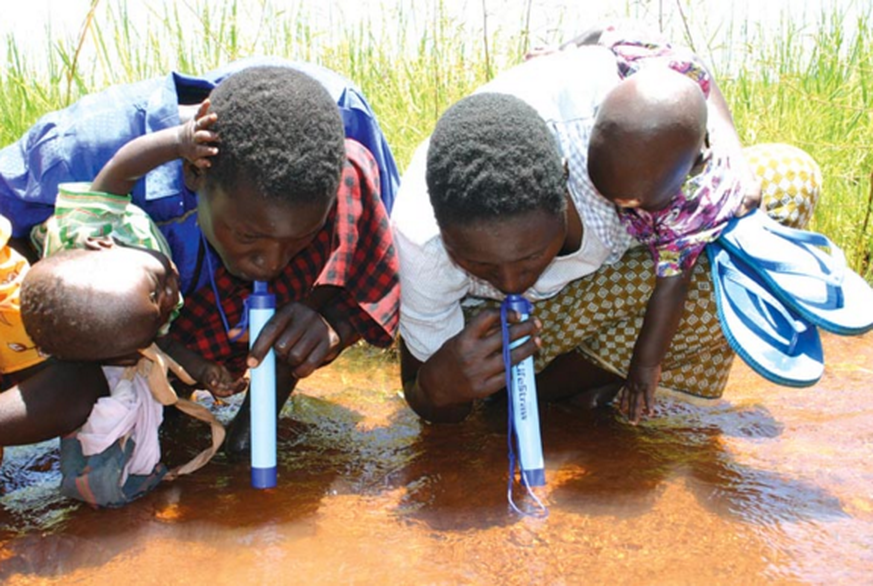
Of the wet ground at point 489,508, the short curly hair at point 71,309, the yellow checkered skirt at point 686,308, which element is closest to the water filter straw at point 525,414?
the wet ground at point 489,508

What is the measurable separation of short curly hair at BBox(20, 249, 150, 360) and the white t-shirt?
0.76 metres

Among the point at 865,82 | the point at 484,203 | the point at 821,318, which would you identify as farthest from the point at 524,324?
the point at 865,82

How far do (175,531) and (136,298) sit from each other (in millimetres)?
555

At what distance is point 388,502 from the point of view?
228 centimetres

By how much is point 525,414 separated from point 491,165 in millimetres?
641

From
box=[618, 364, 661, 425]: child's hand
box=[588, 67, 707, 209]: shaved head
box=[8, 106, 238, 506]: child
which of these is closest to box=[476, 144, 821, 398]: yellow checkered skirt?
box=[618, 364, 661, 425]: child's hand

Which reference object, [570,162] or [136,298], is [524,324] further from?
[136,298]

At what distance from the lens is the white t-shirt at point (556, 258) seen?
2.40 meters

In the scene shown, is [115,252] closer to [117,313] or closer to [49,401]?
[117,313]

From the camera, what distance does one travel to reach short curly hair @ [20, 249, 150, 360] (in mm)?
2018

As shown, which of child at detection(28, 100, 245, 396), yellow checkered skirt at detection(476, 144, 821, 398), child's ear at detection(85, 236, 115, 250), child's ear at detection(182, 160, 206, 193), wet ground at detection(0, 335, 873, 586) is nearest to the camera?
wet ground at detection(0, 335, 873, 586)

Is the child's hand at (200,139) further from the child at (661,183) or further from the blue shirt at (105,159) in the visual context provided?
the child at (661,183)

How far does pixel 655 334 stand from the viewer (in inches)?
97.1

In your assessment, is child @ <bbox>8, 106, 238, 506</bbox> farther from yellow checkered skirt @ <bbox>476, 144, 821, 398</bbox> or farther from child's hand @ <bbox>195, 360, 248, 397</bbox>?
yellow checkered skirt @ <bbox>476, 144, 821, 398</bbox>
